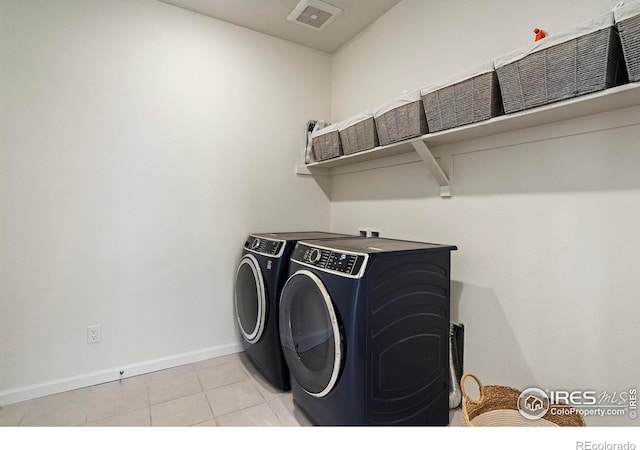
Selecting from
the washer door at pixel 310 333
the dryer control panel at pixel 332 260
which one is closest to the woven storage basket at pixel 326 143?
the dryer control panel at pixel 332 260

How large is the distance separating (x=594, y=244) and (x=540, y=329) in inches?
18.1

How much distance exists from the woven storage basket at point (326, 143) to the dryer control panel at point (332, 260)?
37.8 inches

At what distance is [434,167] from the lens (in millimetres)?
1863

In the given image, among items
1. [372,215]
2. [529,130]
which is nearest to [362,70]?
[372,215]

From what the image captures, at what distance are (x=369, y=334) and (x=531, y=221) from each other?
0.96 metres

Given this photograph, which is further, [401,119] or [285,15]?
[285,15]

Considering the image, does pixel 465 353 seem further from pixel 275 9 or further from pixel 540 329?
pixel 275 9

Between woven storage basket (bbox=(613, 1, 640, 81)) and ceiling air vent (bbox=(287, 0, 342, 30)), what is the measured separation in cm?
174

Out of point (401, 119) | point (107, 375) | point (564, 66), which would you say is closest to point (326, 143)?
point (401, 119)

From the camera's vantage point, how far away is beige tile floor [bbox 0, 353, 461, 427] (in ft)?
5.57

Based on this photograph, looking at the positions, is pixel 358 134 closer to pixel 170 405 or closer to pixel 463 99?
pixel 463 99

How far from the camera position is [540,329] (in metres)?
1.51

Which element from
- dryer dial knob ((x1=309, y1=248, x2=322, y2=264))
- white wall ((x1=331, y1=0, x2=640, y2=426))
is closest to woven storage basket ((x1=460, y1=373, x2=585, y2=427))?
white wall ((x1=331, y1=0, x2=640, y2=426))

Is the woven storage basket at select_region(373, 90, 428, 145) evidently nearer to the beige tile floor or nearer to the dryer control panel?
the dryer control panel
